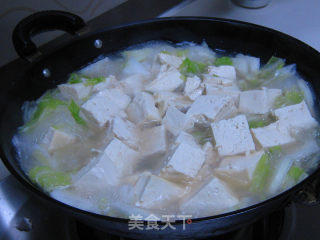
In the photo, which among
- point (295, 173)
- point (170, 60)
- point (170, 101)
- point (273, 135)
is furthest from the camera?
point (170, 60)

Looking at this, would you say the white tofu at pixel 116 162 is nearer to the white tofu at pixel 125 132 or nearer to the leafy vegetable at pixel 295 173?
the white tofu at pixel 125 132

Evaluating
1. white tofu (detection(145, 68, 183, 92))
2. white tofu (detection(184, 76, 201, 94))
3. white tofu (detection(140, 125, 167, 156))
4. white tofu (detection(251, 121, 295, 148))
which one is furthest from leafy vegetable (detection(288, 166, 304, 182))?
white tofu (detection(145, 68, 183, 92))

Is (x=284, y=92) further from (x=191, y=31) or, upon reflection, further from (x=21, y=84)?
(x=21, y=84)

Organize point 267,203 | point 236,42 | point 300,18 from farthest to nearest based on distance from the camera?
point 300,18
point 236,42
point 267,203

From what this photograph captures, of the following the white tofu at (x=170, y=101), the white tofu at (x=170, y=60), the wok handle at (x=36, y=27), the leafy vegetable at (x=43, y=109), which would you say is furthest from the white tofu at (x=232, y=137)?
the wok handle at (x=36, y=27)

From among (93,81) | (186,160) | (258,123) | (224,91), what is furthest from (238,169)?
(93,81)

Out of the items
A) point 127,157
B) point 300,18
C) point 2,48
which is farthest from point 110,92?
point 300,18

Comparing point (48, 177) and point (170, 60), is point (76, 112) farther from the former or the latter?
point (170, 60)
